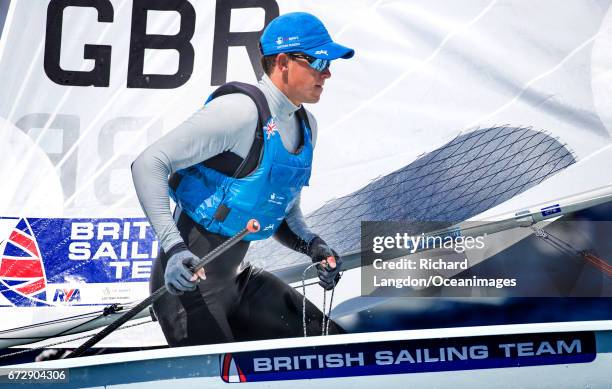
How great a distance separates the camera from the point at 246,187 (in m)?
2.35

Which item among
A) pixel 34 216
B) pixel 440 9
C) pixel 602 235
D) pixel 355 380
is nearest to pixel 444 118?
pixel 440 9

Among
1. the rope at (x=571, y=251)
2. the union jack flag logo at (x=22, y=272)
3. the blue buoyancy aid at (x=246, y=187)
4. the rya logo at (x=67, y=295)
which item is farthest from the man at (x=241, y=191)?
the rope at (x=571, y=251)

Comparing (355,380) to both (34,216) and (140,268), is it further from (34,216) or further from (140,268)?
(34,216)

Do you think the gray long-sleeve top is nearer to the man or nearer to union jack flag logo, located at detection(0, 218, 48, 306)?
the man

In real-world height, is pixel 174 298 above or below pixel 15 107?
below

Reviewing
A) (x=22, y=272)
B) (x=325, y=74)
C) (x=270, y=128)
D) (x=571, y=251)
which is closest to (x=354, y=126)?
(x=325, y=74)

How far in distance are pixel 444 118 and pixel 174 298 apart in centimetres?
110

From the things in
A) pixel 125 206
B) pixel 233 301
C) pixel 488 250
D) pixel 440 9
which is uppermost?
pixel 440 9

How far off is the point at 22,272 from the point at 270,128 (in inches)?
39.1

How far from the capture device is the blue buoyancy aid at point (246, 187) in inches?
92.4

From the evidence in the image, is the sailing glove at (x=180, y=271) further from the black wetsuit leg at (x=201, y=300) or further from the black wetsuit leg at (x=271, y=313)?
the black wetsuit leg at (x=271, y=313)

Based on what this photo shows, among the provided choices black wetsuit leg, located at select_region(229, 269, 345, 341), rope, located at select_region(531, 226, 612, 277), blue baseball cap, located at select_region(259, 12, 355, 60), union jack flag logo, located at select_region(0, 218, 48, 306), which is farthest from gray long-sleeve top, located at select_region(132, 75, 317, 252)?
rope, located at select_region(531, 226, 612, 277)

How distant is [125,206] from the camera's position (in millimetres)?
2500

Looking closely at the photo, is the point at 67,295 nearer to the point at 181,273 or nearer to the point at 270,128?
the point at 181,273
